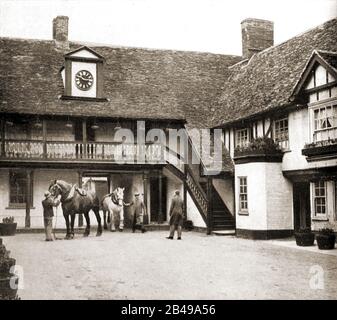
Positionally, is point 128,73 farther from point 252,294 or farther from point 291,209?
point 252,294

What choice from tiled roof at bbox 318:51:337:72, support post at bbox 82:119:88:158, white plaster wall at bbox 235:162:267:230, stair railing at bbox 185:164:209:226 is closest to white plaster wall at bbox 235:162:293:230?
white plaster wall at bbox 235:162:267:230

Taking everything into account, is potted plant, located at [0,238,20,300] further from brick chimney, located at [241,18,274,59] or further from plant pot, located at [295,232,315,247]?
brick chimney, located at [241,18,274,59]

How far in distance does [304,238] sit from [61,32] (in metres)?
16.3

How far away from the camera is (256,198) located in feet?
62.2

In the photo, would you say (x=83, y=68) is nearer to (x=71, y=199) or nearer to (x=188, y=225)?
(x=71, y=199)

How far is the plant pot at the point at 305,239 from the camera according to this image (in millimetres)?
16391

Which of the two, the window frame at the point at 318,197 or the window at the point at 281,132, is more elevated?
the window at the point at 281,132

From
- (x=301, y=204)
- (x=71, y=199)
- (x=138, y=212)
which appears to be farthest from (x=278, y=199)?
(x=71, y=199)

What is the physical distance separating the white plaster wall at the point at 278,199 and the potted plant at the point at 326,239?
10.3 feet

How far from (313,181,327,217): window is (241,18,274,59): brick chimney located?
10.9m

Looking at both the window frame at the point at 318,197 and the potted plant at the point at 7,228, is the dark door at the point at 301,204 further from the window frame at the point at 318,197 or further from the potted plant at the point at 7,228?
the potted plant at the point at 7,228

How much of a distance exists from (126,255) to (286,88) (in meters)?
9.13

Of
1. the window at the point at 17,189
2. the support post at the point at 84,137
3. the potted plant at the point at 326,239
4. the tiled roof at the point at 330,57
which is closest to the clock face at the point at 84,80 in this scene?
the support post at the point at 84,137
